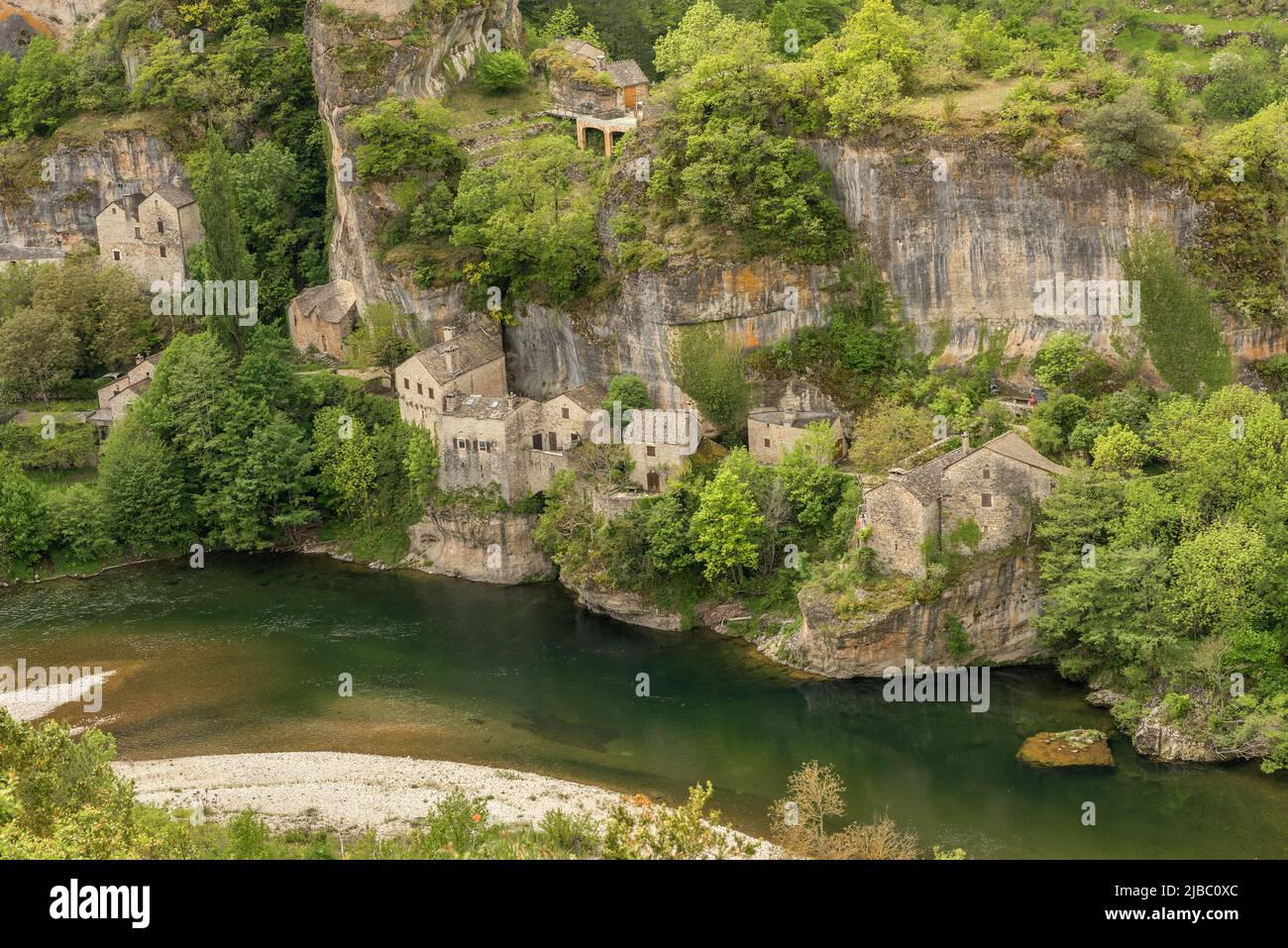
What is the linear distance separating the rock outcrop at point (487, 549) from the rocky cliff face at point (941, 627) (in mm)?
11963

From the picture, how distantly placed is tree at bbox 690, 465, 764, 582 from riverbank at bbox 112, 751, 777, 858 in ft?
33.9

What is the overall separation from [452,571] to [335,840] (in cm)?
1854

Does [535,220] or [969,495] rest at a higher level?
[535,220]

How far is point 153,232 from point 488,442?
2059 cm

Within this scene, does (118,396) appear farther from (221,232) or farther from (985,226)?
(985,226)

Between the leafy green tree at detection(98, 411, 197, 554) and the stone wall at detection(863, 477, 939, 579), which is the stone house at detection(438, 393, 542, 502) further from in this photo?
the stone wall at detection(863, 477, 939, 579)

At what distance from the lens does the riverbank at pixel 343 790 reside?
138ft

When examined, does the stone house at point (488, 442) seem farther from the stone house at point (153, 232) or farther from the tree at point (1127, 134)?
the tree at point (1127, 134)

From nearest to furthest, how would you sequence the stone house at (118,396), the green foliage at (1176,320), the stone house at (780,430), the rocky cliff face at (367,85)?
the green foliage at (1176,320)
the stone house at (780,430)
the rocky cliff face at (367,85)
the stone house at (118,396)

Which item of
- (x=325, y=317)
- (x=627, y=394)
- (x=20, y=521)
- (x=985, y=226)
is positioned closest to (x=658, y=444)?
(x=627, y=394)

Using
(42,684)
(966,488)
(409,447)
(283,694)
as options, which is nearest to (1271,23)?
(966,488)

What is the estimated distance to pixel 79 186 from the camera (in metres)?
70.9

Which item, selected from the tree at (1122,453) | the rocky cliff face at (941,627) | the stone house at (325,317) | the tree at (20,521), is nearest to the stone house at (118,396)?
the tree at (20,521)

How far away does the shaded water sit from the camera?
137 ft
